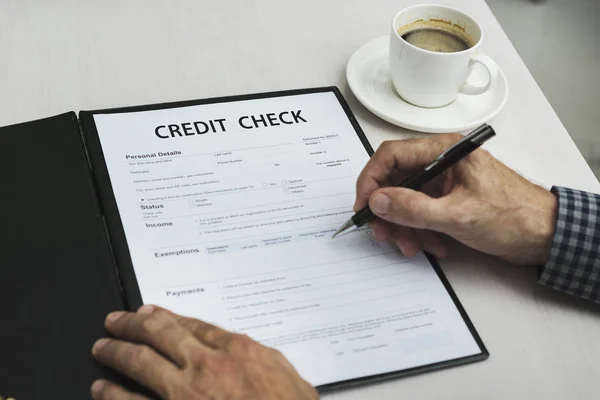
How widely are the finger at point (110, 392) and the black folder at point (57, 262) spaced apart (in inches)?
0.5

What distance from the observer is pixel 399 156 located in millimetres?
747

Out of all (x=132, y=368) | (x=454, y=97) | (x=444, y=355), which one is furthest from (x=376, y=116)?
(x=132, y=368)

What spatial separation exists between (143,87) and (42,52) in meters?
0.16

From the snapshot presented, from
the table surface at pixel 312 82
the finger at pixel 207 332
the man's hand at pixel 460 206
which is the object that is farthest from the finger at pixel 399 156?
the finger at pixel 207 332

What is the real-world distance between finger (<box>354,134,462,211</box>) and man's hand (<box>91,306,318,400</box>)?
0.23 m

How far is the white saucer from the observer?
35.0 inches

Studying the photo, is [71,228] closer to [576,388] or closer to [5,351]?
[5,351]

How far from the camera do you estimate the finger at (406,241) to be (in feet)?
2.37

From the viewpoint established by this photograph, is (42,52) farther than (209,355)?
Yes

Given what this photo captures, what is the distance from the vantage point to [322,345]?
63 centimetres

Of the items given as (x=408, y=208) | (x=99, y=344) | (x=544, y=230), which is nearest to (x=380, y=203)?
(x=408, y=208)

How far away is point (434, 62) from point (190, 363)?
19.3 inches

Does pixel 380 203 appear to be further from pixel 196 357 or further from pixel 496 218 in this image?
pixel 196 357

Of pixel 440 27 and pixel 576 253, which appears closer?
pixel 576 253
